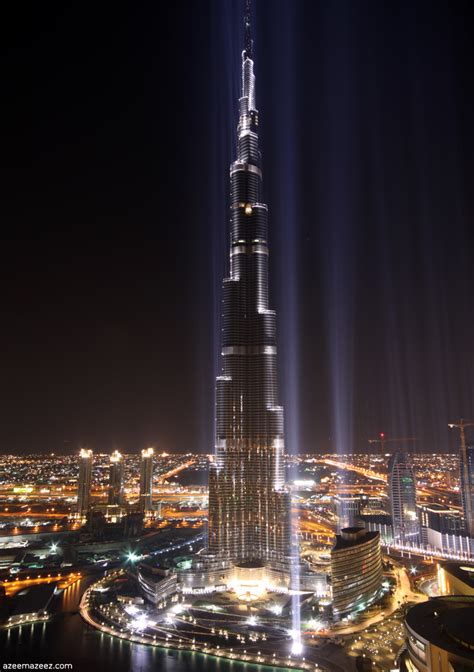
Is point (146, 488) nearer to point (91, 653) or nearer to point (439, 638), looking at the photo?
point (91, 653)

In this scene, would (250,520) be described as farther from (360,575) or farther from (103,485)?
(103,485)

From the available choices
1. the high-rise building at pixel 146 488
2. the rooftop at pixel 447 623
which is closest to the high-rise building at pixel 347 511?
the high-rise building at pixel 146 488

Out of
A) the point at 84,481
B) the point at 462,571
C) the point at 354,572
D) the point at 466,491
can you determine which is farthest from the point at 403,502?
the point at 84,481

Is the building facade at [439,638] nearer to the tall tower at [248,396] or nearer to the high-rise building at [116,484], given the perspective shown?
the tall tower at [248,396]

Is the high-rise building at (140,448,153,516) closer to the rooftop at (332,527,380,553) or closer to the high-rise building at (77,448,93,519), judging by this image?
the high-rise building at (77,448,93,519)

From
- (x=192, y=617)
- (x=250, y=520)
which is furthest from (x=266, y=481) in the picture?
(x=192, y=617)

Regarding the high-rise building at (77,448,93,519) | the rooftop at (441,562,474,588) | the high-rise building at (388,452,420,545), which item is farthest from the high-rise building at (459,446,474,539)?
the high-rise building at (77,448,93,519)
